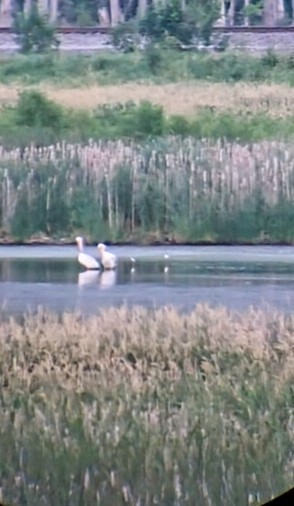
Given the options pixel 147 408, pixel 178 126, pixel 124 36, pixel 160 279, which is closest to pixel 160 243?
pixel 160 279

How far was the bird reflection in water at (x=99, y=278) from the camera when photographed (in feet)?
16.6

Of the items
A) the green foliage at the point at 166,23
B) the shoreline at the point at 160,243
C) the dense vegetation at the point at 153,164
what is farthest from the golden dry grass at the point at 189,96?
the shoreline at the point at 160,243

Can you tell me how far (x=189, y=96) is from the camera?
5.11 m

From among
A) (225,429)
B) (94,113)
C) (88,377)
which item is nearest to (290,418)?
(225,429)

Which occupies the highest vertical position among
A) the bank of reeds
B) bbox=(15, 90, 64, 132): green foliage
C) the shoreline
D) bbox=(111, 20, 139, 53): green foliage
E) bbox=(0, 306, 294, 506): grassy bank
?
bbox=(111, 20, 139, 53): green foliage

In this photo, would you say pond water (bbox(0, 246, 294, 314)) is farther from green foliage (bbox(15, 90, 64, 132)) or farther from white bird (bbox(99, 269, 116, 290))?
green foliage (bbox(15, 90, 64, 132))

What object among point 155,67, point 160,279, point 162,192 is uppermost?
point 155,67

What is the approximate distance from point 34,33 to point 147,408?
0.97 metres

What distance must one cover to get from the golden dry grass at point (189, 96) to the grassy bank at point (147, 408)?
506 millimetres

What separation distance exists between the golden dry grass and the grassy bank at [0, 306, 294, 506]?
Answer: 1.66 ft

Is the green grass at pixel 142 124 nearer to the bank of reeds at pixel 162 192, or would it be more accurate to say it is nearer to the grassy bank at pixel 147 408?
the bank of reeds at pixel 162 192

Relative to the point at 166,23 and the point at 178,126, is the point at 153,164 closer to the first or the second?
the point at 178,126

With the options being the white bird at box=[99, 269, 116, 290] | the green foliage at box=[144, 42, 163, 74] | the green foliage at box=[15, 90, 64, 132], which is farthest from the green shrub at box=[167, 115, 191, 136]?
the white bird at box=[99, 269, 116, 290]

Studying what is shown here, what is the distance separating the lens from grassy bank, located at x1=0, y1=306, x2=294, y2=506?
492cm
